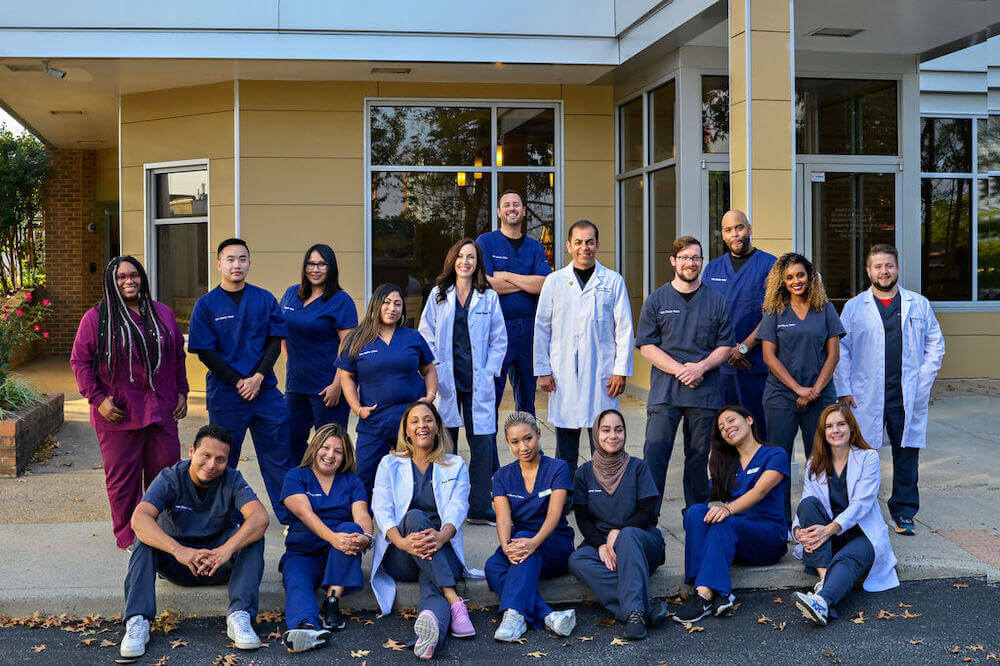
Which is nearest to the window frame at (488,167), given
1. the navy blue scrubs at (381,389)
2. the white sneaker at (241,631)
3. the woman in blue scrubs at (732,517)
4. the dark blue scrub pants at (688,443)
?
the navy blue scrubs at (381,389)

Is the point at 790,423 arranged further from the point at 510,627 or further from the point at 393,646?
the point at 393,646

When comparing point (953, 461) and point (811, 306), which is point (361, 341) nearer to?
point (811, 306)

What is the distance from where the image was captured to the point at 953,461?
8453 millimetres

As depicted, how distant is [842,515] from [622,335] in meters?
1.81

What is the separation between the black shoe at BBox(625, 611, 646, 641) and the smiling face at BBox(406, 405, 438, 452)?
1471mm

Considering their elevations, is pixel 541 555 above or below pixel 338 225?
below

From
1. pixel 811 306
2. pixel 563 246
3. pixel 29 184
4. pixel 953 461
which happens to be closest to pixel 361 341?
pixel 811 306

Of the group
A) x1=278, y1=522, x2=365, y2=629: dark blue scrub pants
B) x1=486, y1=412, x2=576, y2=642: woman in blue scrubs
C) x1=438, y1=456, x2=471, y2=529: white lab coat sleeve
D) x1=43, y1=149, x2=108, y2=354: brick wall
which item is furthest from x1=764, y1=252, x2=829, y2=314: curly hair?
x1=43, y1=149, x2=108, y2=354: brick wall

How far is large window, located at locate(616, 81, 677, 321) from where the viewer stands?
11.2 m

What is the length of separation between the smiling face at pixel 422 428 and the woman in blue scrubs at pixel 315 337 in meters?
1.11

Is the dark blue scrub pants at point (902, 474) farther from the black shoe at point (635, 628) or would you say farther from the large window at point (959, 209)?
the large window at point (959, 209)

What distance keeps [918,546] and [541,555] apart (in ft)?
7.95

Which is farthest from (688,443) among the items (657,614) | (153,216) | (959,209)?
(153,216)

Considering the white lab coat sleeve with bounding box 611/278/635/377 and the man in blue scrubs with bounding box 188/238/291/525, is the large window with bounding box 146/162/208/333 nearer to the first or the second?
the man in blue scrubs with bounding box 188/238/291/525
